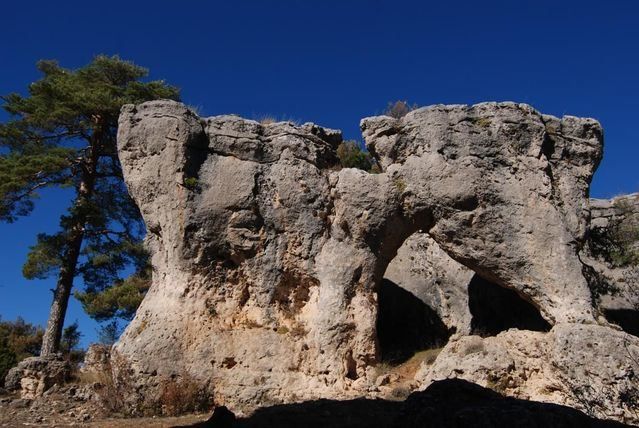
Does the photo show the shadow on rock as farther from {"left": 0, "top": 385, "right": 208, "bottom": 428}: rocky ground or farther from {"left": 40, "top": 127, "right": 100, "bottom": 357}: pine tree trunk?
{"left": 40, "top": 127, "right": 100, "bottom": 357}: pine tree trunk

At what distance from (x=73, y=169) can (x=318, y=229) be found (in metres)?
9.39

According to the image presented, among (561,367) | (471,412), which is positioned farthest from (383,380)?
(471,412)

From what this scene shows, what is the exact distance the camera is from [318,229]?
12.2m

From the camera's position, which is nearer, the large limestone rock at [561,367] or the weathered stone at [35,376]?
the large limestone rock at [561,367]

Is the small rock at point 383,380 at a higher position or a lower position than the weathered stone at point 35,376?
lower

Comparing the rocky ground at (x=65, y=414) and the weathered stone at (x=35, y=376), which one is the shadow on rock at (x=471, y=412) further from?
the weathered stone at (x=35, y=376)

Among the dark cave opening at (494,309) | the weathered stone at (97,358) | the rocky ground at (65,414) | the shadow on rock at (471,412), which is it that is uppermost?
the dark cave opening at (494,309)

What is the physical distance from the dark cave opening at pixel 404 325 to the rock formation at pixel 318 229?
1941 millimetres

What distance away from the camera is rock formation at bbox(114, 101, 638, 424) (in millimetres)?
10750

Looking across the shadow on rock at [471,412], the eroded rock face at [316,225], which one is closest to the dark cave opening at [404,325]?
the eroded rock face at [316,225]

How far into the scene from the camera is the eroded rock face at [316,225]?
10898mm

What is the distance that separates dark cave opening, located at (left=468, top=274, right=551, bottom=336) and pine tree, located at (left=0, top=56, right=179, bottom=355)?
986 cm

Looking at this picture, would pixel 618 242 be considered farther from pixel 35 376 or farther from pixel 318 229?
pixel 35 376

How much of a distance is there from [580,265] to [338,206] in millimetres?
5131
